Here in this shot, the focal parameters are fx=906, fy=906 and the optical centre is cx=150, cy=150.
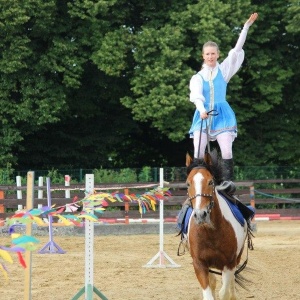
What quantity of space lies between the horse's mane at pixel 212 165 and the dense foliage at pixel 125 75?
2266 cm

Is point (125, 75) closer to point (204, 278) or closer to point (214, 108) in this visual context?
point (214, 108)

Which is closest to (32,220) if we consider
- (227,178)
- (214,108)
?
(227,178)

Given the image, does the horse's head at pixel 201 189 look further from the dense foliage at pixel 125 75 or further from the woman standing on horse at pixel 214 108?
the dense foliage at pixel 125 75

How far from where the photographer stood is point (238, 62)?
9.92 m

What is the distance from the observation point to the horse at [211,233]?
8.76m

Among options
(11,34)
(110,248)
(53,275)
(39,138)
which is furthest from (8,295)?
(39,138)

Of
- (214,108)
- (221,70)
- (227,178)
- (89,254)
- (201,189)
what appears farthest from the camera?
(221,70)

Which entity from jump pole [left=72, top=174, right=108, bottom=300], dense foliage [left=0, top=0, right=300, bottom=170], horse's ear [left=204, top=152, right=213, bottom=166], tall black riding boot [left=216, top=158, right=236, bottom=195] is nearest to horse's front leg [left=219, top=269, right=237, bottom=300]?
tall black riding boot [left=216, top=158, right=236, bottom=195]

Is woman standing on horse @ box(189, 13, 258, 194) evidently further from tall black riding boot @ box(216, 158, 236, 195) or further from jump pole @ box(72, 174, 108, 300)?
jump pole @ box(72, 174, 108, 300)

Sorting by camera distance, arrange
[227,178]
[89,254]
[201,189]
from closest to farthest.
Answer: [201,189], [89,254], [227,178]

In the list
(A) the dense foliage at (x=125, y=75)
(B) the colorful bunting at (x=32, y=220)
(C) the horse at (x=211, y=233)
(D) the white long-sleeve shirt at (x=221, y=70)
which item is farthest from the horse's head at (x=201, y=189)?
(A) the dense foliage at (x=125, y=75)

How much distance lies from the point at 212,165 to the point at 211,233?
2.26ft

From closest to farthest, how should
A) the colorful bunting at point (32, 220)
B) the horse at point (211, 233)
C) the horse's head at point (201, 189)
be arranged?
the colorful bunting at point (32, 220) < the horse's head at point (201, 189) < the horse at point (211, 233)

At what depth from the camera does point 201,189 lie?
8633 millimetres
